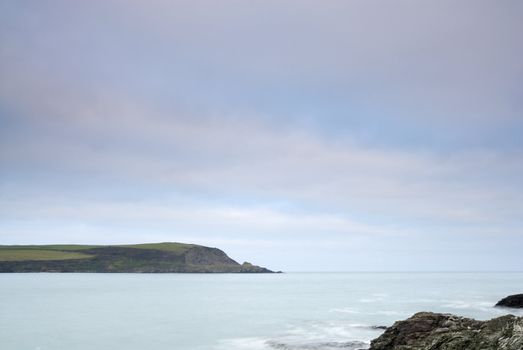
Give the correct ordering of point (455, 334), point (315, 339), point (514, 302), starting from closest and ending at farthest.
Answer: point (455, 334), point (315, 339), point (514, 302)

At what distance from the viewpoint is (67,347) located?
4366cm

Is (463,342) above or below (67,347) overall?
above

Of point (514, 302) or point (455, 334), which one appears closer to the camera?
point (455, 334)

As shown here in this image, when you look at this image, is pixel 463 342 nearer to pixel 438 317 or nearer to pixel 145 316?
pixel 438 317

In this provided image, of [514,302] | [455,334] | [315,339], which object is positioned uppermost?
[455,334]

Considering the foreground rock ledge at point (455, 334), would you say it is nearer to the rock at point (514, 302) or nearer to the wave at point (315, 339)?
the wave at point (315, 339)

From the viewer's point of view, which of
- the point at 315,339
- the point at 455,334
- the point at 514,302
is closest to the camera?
the point at 455,334

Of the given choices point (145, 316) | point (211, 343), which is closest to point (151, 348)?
point (211, 343)

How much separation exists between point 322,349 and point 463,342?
67.7 ft

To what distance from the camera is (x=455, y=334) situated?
60.2 feet

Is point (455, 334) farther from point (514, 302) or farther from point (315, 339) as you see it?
point (514, 302)

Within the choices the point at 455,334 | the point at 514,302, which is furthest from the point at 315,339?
the point at 514,302

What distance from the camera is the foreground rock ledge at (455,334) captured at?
14859mm

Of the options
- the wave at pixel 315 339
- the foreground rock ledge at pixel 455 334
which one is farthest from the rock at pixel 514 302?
the foreground rock ledge at pixel 455 334
